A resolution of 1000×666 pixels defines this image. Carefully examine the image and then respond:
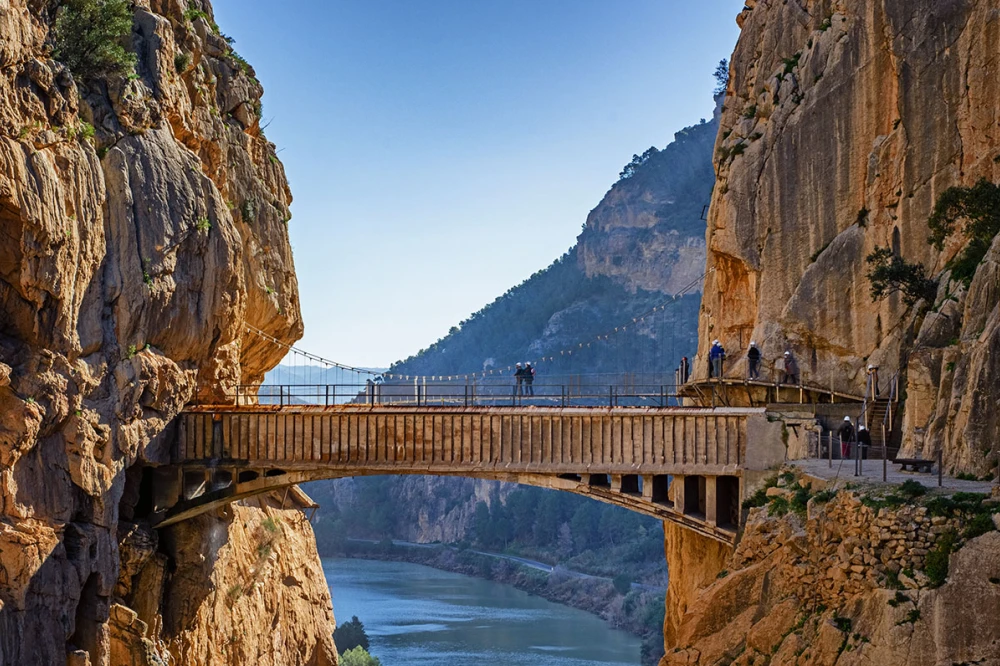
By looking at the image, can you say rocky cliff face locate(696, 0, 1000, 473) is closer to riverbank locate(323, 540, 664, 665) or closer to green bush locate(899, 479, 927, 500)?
green bush locate(899, 479, 927, 500)

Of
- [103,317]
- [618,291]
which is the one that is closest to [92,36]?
[103,317]

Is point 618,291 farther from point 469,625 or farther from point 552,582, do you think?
point 469,625

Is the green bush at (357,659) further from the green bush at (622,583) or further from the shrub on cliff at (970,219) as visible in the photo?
the shrub on cliff at (970,219)

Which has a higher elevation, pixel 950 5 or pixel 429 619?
pixel 950 5

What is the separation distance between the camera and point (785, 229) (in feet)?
112

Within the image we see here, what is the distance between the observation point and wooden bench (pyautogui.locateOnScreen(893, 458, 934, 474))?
61.9 ft

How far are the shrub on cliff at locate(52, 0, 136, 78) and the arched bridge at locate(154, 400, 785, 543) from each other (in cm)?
774

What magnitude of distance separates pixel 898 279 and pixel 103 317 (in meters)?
18.0

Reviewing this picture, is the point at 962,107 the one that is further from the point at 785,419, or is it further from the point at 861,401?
the point at 785,419

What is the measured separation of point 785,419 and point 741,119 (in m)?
15.2

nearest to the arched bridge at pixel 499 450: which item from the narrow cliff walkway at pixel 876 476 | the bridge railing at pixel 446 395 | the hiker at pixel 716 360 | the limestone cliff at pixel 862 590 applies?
the bridge railing at pixel 446 395

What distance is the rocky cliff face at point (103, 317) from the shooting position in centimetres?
2191

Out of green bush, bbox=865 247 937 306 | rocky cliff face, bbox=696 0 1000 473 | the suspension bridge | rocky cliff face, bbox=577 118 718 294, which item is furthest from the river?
rocky cliff face, bbox=577 118 718 294

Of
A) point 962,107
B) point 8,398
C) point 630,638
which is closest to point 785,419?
point 962,107
